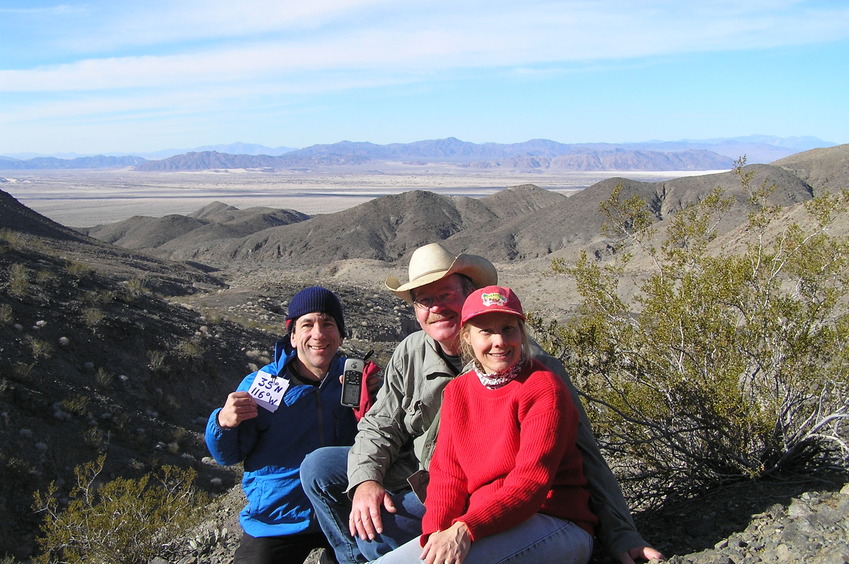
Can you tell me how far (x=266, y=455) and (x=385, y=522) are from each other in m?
0.80

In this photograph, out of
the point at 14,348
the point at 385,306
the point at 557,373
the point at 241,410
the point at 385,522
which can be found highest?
the point at 557,373

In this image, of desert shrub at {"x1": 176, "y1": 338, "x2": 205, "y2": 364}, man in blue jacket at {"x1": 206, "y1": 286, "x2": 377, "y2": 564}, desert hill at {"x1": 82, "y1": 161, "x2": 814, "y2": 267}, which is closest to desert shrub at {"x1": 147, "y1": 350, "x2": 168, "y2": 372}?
desert shrub at {"x1": 176, "y1": 338, "x2": 205, "y2": 364}

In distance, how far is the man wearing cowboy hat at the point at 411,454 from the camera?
2.80m

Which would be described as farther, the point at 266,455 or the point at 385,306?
the point at 385,306

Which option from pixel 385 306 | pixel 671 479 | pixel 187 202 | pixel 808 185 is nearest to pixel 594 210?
pixel 808 185

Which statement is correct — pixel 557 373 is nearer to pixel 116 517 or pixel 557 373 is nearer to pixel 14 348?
pixel 116 517

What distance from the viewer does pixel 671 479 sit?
13.4ft

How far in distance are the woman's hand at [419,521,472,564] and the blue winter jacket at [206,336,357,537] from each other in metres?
1.10

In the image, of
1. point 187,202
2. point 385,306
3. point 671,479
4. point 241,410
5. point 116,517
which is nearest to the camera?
point 241,410

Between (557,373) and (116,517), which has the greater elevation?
(557,373)

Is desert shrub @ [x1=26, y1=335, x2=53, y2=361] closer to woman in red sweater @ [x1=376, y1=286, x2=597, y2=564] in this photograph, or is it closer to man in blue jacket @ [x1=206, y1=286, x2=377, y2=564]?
man in blue jacket @ [x1=206, y1=286, x2=377, y2=564]

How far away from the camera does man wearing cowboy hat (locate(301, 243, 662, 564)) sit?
2803 mm

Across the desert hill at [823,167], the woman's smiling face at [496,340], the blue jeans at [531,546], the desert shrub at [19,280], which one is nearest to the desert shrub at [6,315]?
the desert shrub at [19,280]

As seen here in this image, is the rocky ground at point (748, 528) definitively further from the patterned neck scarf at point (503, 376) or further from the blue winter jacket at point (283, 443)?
the blue winter jacket at point (283, 443)
